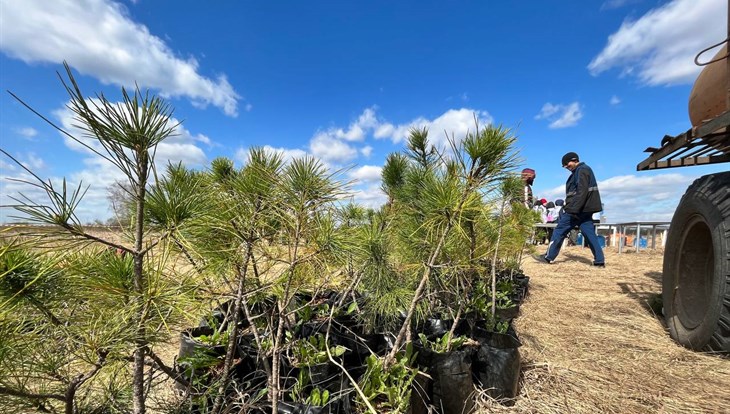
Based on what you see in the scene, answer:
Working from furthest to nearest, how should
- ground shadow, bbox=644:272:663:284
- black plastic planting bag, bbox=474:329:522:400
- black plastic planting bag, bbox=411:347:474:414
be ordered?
ground shadow, bbox=644:272:663:284
black plastic planting bag, bbox=474:329:522:400
black plastic planting bag, bbox=411:347:474:414

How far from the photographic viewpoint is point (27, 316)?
676 mm

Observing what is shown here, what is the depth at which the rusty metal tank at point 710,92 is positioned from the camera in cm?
208

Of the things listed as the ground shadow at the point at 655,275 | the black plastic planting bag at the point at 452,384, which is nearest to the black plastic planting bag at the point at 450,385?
Result: the black plastic planting bag at the point at 452,384

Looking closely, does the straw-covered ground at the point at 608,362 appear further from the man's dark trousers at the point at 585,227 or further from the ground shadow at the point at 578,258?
the ground shadow at the point at 578,258

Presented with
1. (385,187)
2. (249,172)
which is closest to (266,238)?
(249,172)

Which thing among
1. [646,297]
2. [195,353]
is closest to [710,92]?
[646,297]

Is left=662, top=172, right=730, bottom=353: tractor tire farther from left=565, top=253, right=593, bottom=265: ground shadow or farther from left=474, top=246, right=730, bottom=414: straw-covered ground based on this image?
left=565, top=253, right=593, bottom=265: ground shadow

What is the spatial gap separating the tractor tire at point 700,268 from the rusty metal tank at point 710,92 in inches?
18.0

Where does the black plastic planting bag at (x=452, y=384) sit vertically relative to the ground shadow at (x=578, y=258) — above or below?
below

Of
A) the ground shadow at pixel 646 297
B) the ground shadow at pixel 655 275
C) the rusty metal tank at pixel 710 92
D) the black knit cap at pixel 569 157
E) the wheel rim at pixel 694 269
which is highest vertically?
the black knit cap at pixel 569 157

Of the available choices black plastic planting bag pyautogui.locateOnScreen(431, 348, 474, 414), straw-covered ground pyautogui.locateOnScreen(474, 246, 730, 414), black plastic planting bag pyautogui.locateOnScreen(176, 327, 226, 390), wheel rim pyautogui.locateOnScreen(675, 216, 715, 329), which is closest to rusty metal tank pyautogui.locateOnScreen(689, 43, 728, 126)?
wheel rim pyautogui.locateOnScreen(675, 216, 715, 329)

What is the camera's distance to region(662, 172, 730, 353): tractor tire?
191cm

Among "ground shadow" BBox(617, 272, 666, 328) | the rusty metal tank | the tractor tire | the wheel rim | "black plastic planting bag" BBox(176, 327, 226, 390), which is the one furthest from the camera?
"ground shadow" BBox(617, 272, 666, 328)

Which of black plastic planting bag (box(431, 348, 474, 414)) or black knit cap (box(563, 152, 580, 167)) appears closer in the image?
black plastic planting bag (box(431, 348, 474, 414))
